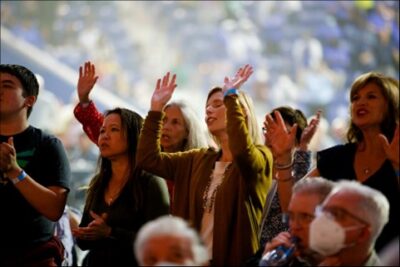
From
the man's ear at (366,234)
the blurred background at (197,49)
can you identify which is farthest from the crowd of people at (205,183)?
the blurred background at (197,49)

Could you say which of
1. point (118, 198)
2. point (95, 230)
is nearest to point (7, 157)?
point (95, 230)

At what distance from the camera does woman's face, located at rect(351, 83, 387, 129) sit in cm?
352

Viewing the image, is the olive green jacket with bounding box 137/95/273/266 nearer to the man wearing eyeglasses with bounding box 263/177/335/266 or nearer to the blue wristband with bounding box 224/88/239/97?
the blue wristband with bounding box 224/88/239/97

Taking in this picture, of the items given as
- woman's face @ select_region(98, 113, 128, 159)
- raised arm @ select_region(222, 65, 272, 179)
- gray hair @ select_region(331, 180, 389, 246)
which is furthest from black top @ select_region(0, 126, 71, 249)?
gray hair @ select_region(331, 180, 389, 246)

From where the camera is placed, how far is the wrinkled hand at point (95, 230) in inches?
144

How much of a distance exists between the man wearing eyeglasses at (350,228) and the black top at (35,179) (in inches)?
44.1

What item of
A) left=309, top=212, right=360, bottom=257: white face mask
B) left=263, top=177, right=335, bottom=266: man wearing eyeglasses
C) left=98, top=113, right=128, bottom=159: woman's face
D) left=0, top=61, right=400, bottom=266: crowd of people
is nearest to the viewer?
left=309, top=212, right=360, bottom=257: white face mask

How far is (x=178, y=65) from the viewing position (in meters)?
7.54

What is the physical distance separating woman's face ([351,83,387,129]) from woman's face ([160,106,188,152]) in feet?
3.43

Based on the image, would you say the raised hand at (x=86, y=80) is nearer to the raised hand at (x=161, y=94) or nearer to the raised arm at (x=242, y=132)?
the raised hand at (x=161, y=94)

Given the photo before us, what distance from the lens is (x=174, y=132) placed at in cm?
438

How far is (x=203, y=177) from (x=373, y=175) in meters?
0.71

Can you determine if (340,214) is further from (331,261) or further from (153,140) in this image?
(153,140)

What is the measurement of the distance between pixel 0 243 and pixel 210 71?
4.09 metres
